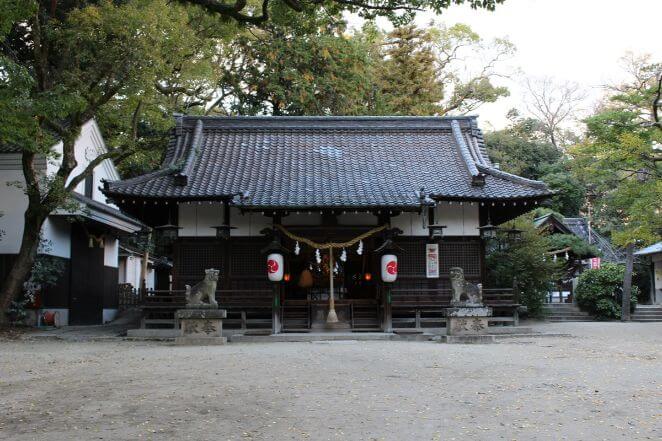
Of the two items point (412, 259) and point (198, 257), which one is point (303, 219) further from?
point (412, 259)

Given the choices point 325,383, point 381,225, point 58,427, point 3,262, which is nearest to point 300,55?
point 381,225

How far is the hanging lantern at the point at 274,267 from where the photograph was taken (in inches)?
642

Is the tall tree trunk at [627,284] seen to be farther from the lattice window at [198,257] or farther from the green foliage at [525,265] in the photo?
the lattice window at [198,257]

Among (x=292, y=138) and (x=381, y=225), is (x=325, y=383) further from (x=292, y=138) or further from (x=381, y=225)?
(x=292, y=138)

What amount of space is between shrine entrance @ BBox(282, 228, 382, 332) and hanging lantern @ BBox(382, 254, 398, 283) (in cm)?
88

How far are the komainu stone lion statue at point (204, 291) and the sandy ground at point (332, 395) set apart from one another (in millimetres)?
2708

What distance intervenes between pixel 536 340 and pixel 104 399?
38.4 ft

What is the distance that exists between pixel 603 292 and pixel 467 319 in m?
12.6

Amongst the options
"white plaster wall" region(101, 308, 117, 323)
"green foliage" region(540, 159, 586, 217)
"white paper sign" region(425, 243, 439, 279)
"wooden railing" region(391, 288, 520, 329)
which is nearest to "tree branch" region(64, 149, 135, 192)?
"white plaster wall" region(101, 308, 117, 323)

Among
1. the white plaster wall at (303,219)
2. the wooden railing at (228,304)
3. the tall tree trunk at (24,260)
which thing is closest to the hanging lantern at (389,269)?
the white plaster wall at (303,219)

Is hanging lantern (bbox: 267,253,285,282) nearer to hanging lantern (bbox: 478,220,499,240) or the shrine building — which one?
the shrine building

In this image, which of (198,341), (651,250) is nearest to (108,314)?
(198,341)

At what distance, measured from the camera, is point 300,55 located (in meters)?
25.4

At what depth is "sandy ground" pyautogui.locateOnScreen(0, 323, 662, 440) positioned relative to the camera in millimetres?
5762
